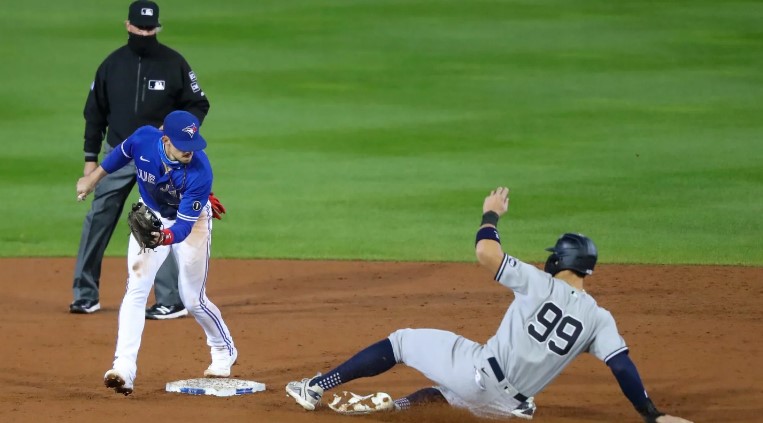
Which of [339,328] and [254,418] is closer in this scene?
[254,418]

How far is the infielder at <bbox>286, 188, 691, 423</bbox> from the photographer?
6.22 metres

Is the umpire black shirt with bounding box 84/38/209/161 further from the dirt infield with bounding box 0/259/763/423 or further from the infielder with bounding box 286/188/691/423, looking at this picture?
the infielder with bounding box 286/188/691/423

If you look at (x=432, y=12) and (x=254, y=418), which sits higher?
(x=432, y=12)

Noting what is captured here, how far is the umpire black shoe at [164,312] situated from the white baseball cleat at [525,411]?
3.33 m

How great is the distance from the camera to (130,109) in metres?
9.24

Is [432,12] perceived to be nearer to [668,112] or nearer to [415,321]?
[668,112]

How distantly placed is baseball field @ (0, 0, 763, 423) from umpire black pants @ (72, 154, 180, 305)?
271 mm

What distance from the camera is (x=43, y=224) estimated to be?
12.7 m

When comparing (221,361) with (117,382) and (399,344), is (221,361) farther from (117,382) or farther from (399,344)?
(399,344)

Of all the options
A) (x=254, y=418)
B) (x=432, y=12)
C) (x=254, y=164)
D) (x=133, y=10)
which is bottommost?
(x=254, y=418)

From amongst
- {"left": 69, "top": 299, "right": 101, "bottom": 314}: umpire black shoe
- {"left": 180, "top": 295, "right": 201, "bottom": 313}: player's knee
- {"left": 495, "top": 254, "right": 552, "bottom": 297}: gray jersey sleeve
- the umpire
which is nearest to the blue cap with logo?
{"left": 180, "top": 295, "right": 201, "bottom": 313}: player's knee

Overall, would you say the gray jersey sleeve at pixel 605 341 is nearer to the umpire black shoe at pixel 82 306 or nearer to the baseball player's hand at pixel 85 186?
the baseball player's hand at pixel 85 186

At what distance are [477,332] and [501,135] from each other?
25.4ft

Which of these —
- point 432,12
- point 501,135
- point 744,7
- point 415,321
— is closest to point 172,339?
point 415,321
